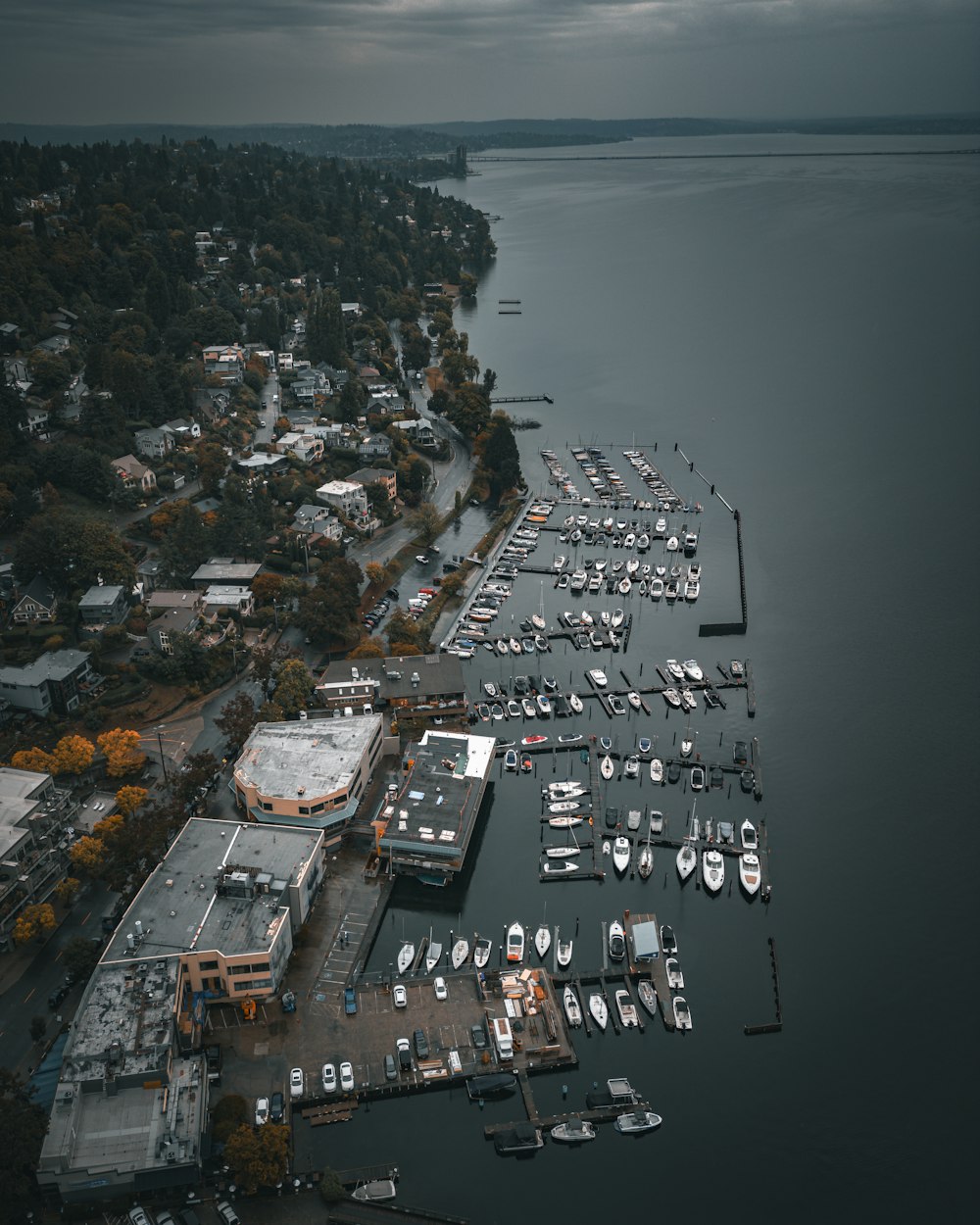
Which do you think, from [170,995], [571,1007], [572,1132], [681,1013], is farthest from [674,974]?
[170,995]

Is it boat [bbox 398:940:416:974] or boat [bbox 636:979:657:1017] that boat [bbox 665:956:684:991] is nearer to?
boat [bbox 636:979:657:1017]

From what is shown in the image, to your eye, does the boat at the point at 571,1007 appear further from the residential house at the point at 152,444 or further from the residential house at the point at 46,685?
the residential house at the point at 152,444

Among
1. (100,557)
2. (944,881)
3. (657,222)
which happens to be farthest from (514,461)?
(657,222)

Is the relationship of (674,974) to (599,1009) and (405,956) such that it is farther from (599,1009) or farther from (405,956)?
(405,956)

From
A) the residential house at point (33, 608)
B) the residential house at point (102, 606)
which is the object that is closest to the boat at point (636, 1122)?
the residential house at point (102, 606)

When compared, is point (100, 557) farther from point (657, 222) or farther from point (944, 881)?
point (657, 222)
